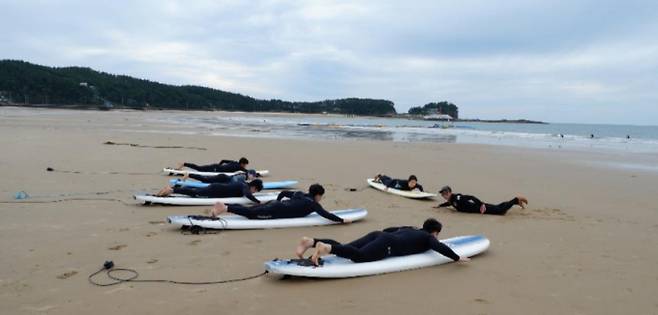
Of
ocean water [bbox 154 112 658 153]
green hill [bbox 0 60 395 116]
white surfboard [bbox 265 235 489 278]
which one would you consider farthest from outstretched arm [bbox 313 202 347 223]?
green hill [bbox 0 60 395 116]

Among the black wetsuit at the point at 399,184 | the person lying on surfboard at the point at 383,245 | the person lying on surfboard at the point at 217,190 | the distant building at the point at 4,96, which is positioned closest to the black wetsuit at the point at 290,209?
the person lying on surfboard at the point at 217,190

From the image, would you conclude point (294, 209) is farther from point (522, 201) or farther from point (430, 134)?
point (430, 134)

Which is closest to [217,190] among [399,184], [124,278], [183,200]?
[183,200]

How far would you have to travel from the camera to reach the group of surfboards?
5234 millimetres

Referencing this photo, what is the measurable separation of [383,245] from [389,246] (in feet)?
0.32

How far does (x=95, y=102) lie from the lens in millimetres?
100688

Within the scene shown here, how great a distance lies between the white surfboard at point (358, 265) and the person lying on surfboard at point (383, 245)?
75 millimetres

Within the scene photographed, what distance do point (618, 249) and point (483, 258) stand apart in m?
2.17

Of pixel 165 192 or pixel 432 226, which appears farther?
pixel 165 192

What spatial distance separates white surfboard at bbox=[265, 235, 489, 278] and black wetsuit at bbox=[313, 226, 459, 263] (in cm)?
7

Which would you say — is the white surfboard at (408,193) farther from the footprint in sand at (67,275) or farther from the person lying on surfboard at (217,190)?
the footprint in sand at (67,275)

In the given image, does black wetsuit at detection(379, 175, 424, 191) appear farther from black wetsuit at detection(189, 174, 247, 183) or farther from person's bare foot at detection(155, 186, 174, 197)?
person's bare foot at detection(155, 186, 174, 197)

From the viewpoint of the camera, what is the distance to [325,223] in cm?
784

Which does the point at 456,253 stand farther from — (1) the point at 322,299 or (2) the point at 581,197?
(2) the point at 581,197
